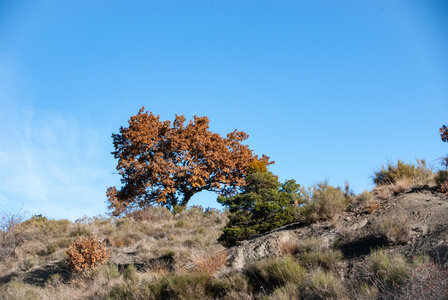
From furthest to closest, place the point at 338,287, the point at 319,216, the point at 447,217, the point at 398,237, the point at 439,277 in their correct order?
the point at 319,216 < the point at 447,217 < the point at 398,237 < the point at 338,287 < the point at 439,277

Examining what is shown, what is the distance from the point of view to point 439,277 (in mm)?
5820

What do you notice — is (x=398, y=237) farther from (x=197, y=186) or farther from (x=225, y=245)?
(x=197, y=186)

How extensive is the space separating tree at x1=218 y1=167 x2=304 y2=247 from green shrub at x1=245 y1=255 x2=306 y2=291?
3155mm

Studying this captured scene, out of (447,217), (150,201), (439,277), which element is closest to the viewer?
(439,277)

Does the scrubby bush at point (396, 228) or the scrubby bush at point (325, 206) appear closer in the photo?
the scrubby bush at point (396, 228)

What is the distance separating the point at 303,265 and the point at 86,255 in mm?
8040

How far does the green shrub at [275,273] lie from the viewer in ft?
25.2

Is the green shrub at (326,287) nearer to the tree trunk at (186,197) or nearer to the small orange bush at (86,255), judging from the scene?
the small orange bush at (86,255)

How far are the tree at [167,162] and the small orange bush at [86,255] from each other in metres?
8.68

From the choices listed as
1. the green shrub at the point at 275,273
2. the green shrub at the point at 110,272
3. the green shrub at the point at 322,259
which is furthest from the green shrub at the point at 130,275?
the green shrub at the point at 322,259

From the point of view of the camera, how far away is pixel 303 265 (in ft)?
27.7

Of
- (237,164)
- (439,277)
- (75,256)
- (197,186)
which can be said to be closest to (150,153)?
(197,186)

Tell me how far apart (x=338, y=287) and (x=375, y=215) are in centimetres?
453

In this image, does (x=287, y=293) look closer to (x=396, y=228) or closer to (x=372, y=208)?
(x=396, y=228)
